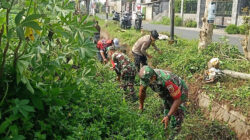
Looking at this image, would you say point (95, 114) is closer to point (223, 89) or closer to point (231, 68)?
point (223, 89)

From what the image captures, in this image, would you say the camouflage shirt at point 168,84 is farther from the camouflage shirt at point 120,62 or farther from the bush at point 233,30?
the bush at point 233,30

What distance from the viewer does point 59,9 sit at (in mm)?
1762

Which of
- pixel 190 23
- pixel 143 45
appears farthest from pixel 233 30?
→ pixel 143 45

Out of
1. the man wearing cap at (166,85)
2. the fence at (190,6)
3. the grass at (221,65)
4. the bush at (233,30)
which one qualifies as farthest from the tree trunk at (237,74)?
the fence at (190,6)

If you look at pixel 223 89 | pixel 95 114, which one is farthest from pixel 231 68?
pixel 95 114

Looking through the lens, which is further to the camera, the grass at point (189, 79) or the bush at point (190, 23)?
the bush at point (190, 23)

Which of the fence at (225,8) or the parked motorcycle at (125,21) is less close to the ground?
the fence at (225,8)

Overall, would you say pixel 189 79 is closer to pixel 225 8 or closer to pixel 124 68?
pixel 124 68

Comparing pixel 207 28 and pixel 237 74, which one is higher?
pixel 207 28

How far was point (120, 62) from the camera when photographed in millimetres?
5562

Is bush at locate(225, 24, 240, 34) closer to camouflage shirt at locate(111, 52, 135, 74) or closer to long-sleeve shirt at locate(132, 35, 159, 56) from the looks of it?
long-sleeve shirt at locate(132, 35, 159, 56)

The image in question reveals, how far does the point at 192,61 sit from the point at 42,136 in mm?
6034

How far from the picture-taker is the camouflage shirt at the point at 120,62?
5516 millimetres

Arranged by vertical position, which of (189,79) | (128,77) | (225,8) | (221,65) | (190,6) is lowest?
(189,79)
